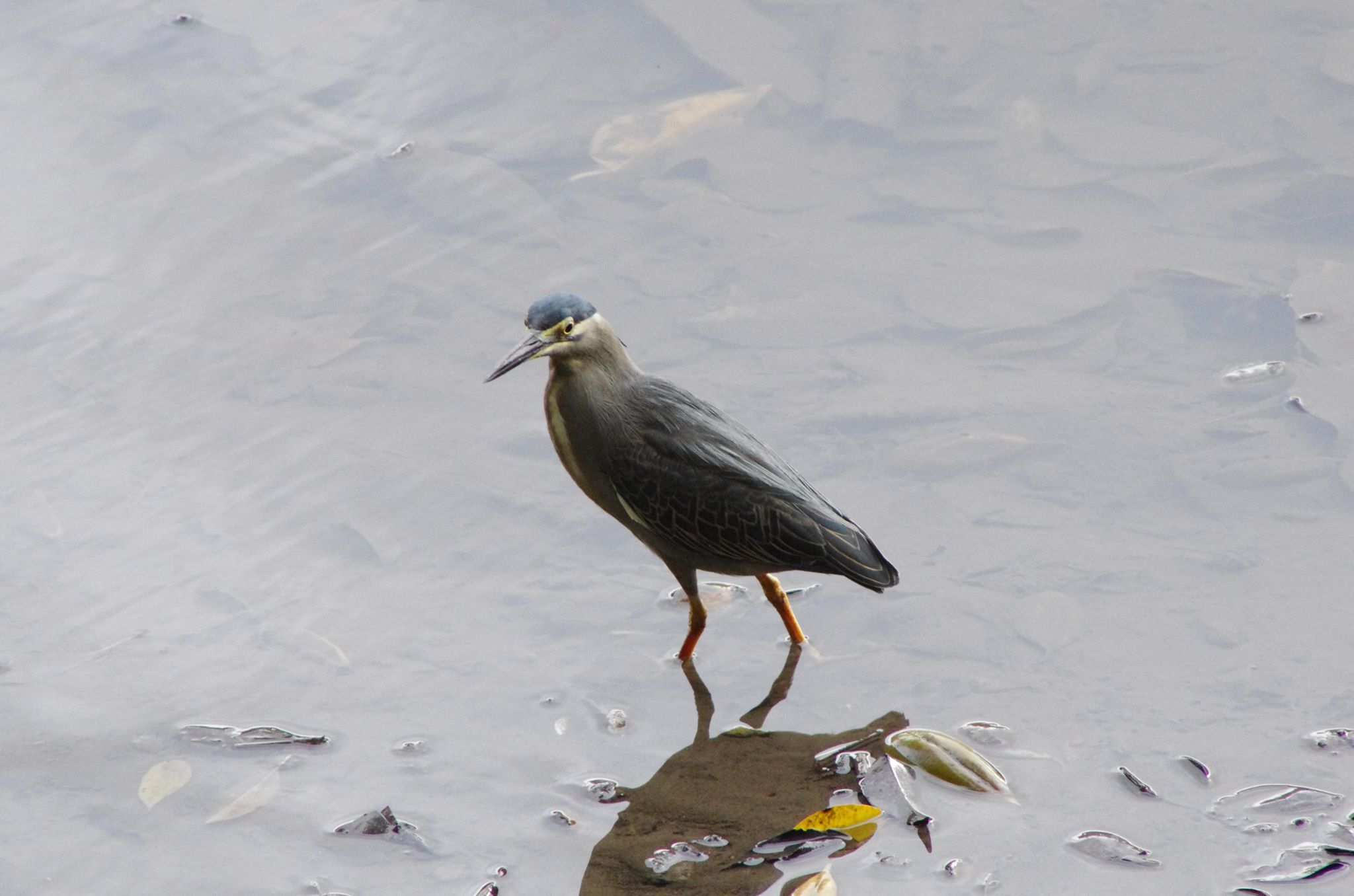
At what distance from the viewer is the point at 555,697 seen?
4289 millimetres

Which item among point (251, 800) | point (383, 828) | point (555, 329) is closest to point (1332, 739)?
point (555, 329)

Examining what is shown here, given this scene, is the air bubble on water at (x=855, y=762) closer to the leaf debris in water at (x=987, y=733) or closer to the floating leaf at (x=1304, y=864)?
the leaf debris in water at (x=987, y=733)

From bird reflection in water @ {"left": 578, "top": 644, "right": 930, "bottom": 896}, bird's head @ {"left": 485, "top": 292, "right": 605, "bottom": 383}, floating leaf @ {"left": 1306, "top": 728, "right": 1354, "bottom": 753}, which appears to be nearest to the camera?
bird reflection in water @ {"left": 578, "top": 644, "right": 930, "bottom": 896}

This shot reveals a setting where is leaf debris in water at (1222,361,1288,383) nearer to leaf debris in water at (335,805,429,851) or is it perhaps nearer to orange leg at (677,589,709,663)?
orange leg at (677,589,709,663)

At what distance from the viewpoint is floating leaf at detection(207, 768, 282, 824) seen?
12.8 ft

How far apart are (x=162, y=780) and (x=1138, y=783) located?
8.54ft

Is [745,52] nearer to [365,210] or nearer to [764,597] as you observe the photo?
[365,210]

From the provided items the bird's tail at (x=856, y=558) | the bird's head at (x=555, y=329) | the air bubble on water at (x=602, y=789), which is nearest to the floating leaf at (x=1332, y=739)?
the bird's tail at (x=856, y=558)

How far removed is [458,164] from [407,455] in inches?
79.5

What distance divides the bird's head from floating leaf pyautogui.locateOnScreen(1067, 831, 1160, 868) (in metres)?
1.90

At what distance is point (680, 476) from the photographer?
4285 millimetres

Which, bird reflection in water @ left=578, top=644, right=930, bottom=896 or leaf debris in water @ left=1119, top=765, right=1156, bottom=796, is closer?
bird reflection in water @ left=578, top=644, right=930, bottom=896

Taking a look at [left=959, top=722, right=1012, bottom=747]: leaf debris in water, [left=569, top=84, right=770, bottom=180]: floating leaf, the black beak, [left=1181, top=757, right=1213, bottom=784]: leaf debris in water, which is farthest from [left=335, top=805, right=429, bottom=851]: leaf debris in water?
[left=569, top=84, right=770, bottom=180]: floating leaf

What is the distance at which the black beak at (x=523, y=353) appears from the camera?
4047 mm
